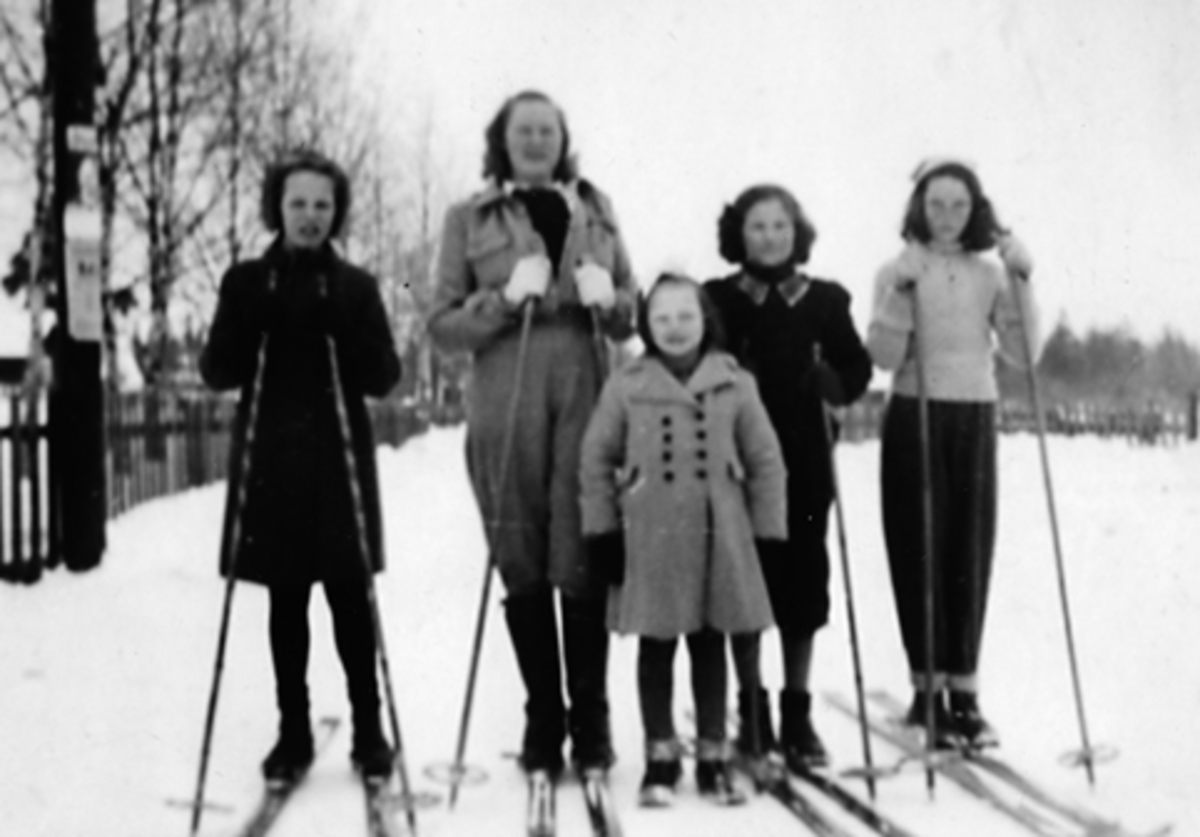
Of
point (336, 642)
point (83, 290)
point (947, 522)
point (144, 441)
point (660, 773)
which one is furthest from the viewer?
point (144, 441)

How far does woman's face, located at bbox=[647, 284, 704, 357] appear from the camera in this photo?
3.48 meters

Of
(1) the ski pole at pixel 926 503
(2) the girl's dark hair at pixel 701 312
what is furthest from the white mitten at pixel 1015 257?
(2) the girl's dark hair at pixel 701 312

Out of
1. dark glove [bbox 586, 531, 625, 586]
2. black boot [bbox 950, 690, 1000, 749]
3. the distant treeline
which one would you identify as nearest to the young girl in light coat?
dark glove [bbox 586, 531, 625, 586]

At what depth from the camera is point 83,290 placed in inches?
243

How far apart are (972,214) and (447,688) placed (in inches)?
93.1

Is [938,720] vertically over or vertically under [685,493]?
under

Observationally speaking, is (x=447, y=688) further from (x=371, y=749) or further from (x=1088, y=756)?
(x=1088, y=756)

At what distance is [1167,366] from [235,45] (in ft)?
22.7

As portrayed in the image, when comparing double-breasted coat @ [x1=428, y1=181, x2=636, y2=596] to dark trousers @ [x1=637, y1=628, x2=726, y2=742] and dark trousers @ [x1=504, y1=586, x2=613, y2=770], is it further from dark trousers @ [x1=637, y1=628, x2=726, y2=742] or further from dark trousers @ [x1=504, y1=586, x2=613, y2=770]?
dark trousers @ [x1=637, y1=628, x2=726, y2=742]

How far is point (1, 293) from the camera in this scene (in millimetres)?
10992

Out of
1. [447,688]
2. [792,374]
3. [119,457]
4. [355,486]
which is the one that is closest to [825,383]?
[792,374]

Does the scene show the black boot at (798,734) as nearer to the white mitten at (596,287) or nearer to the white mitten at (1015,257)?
the white mitten at (596,287)

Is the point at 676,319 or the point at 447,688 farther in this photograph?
the point at 447,688

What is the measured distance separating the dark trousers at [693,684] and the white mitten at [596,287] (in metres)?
0.93
